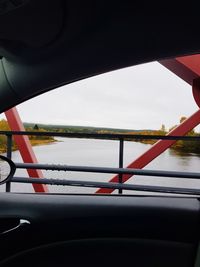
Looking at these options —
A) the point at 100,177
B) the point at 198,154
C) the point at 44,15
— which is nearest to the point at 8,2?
the point at 44,15

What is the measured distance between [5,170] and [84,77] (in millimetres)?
474

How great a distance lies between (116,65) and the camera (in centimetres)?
100

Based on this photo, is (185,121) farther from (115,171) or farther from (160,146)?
(115,171)

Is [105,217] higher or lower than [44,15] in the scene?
lower

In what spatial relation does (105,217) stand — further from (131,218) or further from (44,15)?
(44,15)

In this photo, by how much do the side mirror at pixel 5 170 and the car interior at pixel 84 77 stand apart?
0.21m

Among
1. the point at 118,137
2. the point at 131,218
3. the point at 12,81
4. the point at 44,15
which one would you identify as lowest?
the point at 131,218

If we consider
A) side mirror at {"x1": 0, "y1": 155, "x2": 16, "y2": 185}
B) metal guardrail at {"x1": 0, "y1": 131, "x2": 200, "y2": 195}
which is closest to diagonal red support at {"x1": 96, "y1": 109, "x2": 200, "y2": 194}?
metal guardrail at {"x1": 0, "y1": 131, "x2": 200, "y2": 195}

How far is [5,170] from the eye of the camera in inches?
50.2

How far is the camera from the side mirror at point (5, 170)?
125 centimetres

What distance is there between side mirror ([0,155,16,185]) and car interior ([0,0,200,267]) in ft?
0.69

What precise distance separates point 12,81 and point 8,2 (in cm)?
24

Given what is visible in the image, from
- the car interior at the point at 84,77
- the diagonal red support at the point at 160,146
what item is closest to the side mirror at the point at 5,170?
the car interior at the point at 84,77

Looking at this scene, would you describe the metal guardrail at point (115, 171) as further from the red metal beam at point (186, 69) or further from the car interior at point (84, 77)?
the red metal beam at point (186, 69)
